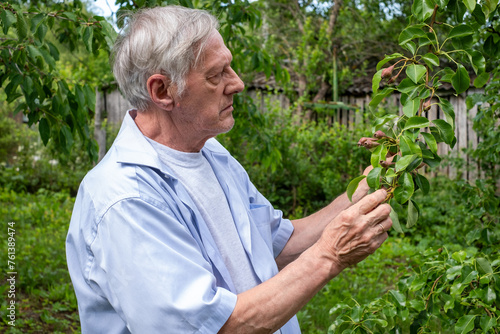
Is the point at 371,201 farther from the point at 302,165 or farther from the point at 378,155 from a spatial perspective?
the point at 302,165

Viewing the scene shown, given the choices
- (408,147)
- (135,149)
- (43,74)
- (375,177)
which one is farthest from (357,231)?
(43,74)

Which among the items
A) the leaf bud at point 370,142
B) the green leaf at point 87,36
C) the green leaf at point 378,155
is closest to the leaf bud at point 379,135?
the leaf bud at point 370,142

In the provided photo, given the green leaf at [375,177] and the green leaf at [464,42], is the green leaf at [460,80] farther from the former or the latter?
the green leaf at [375,177]

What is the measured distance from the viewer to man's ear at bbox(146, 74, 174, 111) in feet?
5.32

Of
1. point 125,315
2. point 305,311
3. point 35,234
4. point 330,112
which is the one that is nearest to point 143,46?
point 125,315

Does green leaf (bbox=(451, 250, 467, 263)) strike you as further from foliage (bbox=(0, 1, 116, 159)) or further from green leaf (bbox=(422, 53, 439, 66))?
foliage (bbox=(0, 1, 116, 159))

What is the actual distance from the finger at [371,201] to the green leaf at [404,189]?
55 millimetres

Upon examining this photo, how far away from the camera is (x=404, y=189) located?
55.3 inches

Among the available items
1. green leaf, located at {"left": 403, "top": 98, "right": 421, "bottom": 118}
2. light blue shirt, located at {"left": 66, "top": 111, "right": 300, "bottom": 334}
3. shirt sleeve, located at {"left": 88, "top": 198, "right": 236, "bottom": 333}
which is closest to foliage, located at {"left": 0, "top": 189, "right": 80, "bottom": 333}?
light blue shirt, located at {"left": 66, "top": 111, "right": 300, "bottom": 334}

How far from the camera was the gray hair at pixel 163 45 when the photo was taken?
1.59m

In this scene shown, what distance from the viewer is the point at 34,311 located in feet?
13.4

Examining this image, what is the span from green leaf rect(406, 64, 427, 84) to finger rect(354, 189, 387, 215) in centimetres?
33

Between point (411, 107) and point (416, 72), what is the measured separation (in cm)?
10

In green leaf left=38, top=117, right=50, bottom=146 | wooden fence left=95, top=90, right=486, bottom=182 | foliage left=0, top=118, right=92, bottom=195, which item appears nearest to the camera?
green leaf left=38, top=117, right=50, bottom=146
